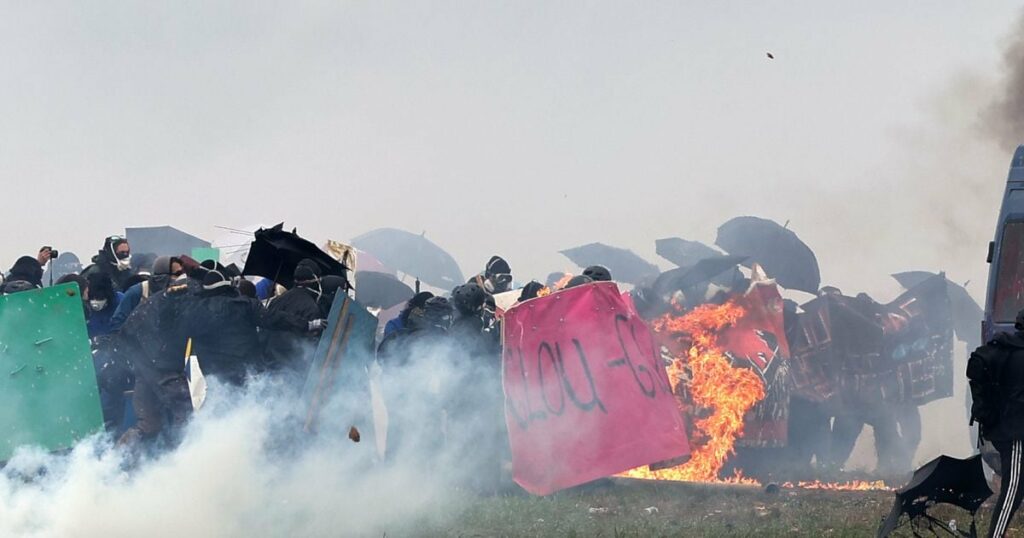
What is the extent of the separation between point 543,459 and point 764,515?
1.70m

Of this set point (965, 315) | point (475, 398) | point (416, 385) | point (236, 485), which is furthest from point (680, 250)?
point (236, 485)

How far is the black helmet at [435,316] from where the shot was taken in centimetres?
1261

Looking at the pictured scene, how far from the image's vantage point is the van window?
10.8m

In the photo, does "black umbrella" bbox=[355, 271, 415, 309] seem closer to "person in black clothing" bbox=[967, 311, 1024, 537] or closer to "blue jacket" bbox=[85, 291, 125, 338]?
"blue jacket" bbox=[85, 291, 125, 338]

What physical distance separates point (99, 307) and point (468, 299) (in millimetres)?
3290

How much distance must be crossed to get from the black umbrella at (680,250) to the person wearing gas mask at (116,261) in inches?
283

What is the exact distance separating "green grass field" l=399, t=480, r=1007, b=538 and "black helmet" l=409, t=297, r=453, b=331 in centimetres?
167

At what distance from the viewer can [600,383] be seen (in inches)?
426

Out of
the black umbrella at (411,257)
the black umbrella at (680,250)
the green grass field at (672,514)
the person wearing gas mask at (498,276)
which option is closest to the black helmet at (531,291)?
the person wearing gas mask at (498,276)

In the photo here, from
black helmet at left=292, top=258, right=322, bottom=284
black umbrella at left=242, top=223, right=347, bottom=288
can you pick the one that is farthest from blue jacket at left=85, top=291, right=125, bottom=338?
black helmet at left=292, top=258, right=322, bottom=284

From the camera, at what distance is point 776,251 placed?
17.4 meters

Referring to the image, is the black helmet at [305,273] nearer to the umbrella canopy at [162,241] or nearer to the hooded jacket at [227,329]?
the hooded jacket at [227,329]

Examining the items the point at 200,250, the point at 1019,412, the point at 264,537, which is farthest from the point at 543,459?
the point at 200,250

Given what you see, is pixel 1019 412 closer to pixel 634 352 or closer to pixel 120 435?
pixel 634 352
